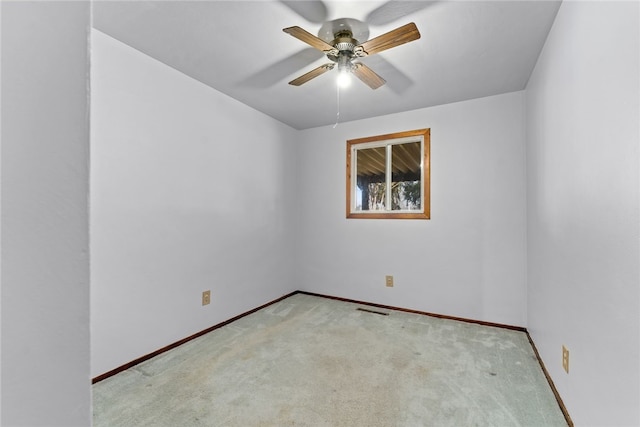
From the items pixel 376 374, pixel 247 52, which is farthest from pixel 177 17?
pixel 376 374

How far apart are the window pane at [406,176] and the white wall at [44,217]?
10.3 ft

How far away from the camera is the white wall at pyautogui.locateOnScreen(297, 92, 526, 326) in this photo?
274 cm

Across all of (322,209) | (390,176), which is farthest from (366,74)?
(322,209)

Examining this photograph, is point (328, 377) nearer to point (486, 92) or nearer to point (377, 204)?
point (377, 204)

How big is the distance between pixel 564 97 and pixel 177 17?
227cm

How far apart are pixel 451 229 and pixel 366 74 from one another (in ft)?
5.93

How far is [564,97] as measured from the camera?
1588 millimetres

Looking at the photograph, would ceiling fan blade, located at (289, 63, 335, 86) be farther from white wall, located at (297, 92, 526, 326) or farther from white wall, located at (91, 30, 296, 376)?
white wall, located at (297, 92, 526, 326)

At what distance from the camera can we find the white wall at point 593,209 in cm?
99

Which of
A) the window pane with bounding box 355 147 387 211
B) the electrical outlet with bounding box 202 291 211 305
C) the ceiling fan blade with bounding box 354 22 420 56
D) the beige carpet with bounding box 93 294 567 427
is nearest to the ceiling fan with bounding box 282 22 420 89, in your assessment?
the ceiling fan blade with bounding box 354 22 420 56

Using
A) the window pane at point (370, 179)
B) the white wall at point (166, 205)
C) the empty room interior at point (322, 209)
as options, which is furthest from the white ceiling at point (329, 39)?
the window pane at point (370, 179)

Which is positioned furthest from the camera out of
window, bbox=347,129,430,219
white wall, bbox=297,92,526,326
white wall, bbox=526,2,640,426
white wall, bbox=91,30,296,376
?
window, bbox=347,129,430,219

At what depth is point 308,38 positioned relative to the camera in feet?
5.45

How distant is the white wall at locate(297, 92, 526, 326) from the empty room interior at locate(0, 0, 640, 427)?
0.07 feet
